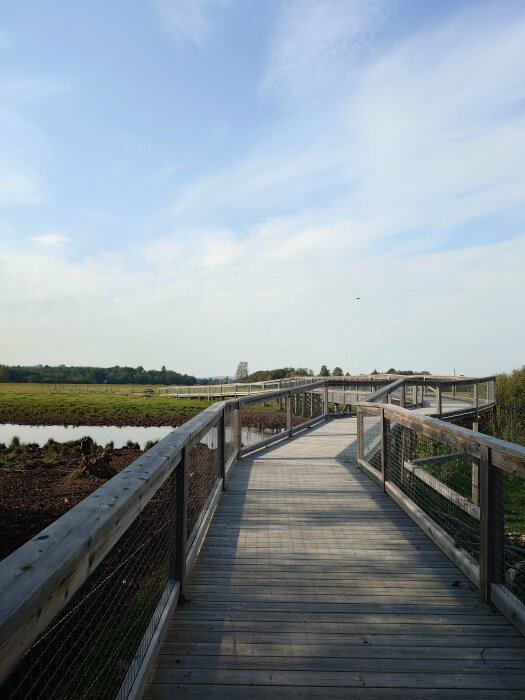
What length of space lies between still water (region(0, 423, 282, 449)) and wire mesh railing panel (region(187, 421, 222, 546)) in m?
17.9

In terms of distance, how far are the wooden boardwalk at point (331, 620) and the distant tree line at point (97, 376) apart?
103 meters

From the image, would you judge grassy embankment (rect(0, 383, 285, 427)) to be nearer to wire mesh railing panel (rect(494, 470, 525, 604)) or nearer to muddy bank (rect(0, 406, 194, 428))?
muddy bank (rect(0, 406, 194, 428))

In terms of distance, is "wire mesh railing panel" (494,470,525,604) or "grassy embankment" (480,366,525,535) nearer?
"wire mesh railing panel" (494,470,525,604)

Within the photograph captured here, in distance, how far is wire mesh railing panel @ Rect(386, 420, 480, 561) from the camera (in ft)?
17.3

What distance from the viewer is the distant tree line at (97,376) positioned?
10991 centimetres

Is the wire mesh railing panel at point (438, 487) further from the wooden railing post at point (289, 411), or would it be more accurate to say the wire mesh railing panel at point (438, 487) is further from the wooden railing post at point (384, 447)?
the wooden railing post at point (289, 411)

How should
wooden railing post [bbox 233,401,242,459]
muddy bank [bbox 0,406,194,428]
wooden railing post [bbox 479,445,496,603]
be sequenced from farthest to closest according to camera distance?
muddy bank [bbox 0,406,194,428], wooden railing post [bbox 233,401,242,459], wooden railing post [bbox 479,445,496,603]

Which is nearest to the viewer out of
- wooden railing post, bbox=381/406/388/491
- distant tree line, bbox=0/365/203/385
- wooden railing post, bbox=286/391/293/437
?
wooden railing post, bbox=381/406/388/491

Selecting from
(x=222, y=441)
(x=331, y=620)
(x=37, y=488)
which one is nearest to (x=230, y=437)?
(x=222, y=441)

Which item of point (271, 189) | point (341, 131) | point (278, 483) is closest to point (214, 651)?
point (278, 483)

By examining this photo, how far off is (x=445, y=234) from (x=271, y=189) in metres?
6.45

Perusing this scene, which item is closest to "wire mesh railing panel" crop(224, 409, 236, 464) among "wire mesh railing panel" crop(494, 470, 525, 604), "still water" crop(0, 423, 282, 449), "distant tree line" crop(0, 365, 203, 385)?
"wire mesh railing panel" crop(494, 470, 525, 604)

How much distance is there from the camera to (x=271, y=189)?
51.6 feet

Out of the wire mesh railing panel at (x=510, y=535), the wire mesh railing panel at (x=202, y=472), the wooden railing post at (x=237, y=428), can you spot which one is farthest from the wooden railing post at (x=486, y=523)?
the wooden railing post at (x=237, y=428)
